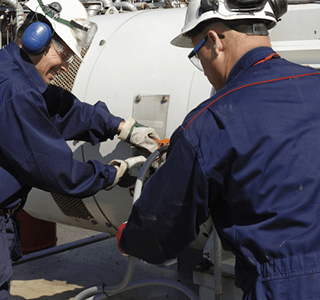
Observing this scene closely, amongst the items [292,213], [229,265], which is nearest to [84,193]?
[229,265]

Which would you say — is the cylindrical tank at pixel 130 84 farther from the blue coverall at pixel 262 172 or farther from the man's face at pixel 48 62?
the blue coverall at pixel 262 172

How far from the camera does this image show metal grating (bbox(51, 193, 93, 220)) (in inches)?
102

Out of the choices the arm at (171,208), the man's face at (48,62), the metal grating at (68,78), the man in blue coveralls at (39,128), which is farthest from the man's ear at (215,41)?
the metal grating at (68,78)

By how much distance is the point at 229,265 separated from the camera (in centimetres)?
195

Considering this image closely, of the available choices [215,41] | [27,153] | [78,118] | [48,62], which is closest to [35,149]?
[27,153]

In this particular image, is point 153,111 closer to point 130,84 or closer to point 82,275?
point 130,84

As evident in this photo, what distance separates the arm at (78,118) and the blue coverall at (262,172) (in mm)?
1109

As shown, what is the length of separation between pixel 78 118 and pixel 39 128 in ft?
1.66

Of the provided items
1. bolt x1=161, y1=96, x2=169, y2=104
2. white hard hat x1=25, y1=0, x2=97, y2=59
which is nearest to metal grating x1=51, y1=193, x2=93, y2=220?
bolt x1=161, y1=96, x2=169, y2=104

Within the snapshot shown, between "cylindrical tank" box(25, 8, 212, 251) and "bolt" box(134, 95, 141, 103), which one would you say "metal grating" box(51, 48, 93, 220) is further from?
"bolt" box(134, 95, 141, 103)

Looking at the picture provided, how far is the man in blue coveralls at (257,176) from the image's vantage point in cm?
102

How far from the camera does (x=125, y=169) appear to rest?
2074 millimetres

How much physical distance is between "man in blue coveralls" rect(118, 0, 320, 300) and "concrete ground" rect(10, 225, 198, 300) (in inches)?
65.9

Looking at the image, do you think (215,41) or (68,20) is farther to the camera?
(68,20)
